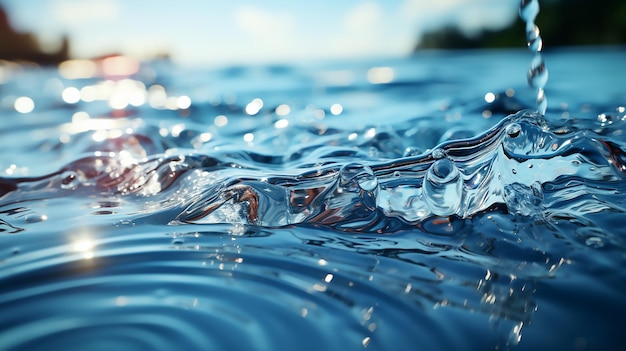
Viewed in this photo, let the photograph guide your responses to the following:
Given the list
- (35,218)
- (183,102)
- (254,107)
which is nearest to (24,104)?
(183,102)

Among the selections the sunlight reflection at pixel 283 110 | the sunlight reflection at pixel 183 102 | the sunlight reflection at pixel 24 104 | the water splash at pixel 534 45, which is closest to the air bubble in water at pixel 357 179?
the water splash at pixel 534 45

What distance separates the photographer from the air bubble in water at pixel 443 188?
170 centimetres

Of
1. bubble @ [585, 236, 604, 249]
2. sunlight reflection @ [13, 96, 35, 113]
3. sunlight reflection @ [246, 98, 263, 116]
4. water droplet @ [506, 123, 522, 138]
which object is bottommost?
bubble @ [585, 236, 604, 249]

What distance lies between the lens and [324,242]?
1492mm

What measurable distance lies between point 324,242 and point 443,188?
543mm

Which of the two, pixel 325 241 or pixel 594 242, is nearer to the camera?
pixel 594 242

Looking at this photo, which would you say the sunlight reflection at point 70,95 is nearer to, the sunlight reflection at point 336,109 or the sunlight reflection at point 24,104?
the sunlight reflection at point 24,104

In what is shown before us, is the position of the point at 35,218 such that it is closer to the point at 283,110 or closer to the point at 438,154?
the point at 438,154

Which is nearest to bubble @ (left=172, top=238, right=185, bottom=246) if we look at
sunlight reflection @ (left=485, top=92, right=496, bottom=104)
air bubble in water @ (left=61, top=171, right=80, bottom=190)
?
air bubble in water @ (left=61, top=171, right=80, bottom=190)

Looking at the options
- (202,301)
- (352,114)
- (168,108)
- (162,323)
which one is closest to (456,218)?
(202,301)

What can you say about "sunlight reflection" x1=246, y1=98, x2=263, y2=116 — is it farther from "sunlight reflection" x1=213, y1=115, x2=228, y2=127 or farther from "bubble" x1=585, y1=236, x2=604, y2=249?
"bubble" x1=585, y1=236, x2=604, y2=249

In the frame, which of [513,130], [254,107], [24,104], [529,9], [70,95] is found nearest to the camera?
[513,130]

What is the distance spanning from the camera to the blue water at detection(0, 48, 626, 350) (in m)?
1.02

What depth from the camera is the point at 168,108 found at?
531 cm
